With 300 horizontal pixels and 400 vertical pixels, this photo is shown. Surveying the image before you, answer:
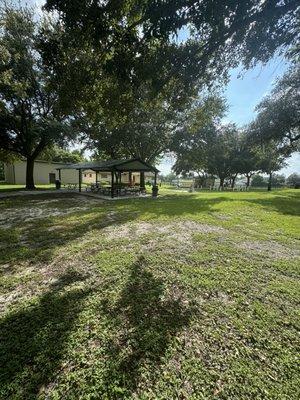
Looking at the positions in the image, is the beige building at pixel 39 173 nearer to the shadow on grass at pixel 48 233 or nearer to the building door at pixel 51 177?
the building door at pixel 51 177

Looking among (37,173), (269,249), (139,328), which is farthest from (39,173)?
(139,328)

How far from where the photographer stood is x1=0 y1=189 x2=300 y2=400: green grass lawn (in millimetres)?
2410

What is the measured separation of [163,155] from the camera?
1180 inches

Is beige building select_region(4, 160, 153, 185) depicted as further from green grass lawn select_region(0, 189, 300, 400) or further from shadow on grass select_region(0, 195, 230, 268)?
green grass lawn select_region(0, 189, 300, 400)

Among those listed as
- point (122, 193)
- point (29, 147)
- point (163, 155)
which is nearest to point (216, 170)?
point (163, 155)

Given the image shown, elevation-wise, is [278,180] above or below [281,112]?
below

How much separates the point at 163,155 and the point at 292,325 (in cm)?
2771

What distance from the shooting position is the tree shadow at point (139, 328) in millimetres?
2484

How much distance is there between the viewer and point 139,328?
3.20m

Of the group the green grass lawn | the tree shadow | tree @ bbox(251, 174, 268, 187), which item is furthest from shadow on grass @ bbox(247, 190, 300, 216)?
tree @ bbox(251, 174, 268, 187)

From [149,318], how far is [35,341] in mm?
1517

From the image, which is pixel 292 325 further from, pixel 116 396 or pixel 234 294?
pixel 116 396

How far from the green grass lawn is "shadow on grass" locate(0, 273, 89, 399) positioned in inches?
0.5

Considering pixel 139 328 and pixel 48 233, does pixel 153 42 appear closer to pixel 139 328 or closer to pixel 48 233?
pixel 48 233
